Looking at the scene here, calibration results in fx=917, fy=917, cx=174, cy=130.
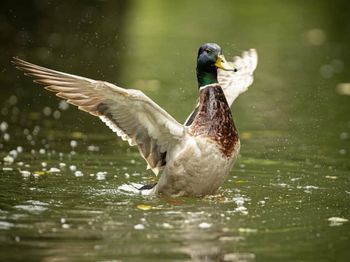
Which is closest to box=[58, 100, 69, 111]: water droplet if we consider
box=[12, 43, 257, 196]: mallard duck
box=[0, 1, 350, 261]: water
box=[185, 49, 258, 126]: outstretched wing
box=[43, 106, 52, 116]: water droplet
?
box=[0, 1, 350, 261]: water

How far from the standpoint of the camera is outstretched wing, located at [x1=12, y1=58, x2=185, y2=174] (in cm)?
804

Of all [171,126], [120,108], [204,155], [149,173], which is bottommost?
[149,173]

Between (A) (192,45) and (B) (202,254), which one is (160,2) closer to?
(A) (192,45)

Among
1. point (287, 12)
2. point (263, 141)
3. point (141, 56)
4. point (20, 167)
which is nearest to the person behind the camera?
point (20, 167)

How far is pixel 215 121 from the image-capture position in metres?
8.34

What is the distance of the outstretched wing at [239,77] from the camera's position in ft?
32.0

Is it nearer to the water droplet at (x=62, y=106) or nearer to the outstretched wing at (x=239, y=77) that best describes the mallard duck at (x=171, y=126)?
the outstretched wing at (x=239, y=77)

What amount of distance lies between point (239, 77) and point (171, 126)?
2.10 metres

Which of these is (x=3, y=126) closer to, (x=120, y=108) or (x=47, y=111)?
(x=47, y=111)

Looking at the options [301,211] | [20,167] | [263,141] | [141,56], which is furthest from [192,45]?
[301,211]

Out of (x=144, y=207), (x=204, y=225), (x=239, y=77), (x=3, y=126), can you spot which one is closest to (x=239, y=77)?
(x=239, y=77)

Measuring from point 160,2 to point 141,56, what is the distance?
9.47 metres

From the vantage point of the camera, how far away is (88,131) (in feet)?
38.5

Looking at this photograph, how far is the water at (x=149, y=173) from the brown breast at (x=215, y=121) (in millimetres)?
517
